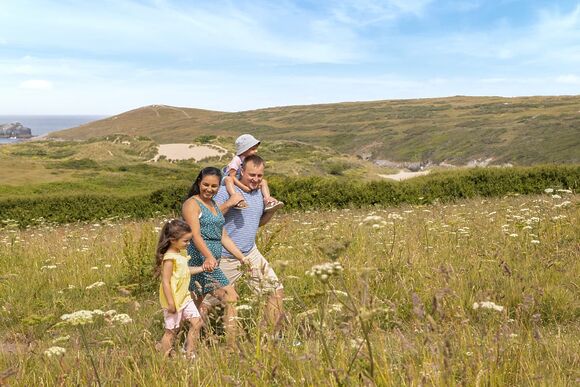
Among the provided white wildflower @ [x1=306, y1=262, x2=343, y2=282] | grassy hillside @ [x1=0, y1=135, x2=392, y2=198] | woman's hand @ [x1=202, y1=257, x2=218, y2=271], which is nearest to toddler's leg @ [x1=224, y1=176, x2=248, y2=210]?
woman's hand @ [x1=202, y1=257, x2=218, y2=271]

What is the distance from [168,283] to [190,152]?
125ft

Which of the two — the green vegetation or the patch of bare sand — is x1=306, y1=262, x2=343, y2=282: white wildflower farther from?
the patch of bare sand

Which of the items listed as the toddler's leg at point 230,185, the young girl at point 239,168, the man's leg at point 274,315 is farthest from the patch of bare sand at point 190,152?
the man's leg at point 274,315

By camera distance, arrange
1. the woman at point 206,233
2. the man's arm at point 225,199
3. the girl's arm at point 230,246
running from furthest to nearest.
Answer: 1. the man's arm at point 225,199
2. the girl's arm at point 230,246
3. the woman at point 206,233

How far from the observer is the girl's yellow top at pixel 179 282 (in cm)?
422

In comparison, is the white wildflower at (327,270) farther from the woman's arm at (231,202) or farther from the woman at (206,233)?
the woman's arm at (231,202)

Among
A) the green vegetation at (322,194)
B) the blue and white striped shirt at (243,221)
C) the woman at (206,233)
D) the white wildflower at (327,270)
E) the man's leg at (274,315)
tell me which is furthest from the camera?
the green vegetation at (322,194)

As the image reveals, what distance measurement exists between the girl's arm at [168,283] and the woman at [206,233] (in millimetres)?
274

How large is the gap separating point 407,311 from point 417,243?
91.4 inches

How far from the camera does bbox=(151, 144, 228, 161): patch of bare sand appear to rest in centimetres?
4044

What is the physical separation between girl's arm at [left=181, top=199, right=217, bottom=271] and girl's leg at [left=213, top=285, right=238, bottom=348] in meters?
0.25

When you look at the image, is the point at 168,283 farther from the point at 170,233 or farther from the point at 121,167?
the point at 121,167

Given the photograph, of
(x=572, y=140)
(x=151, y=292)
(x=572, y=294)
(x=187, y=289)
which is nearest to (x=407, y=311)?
(x=572, y=294)

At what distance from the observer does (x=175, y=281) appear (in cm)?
425
